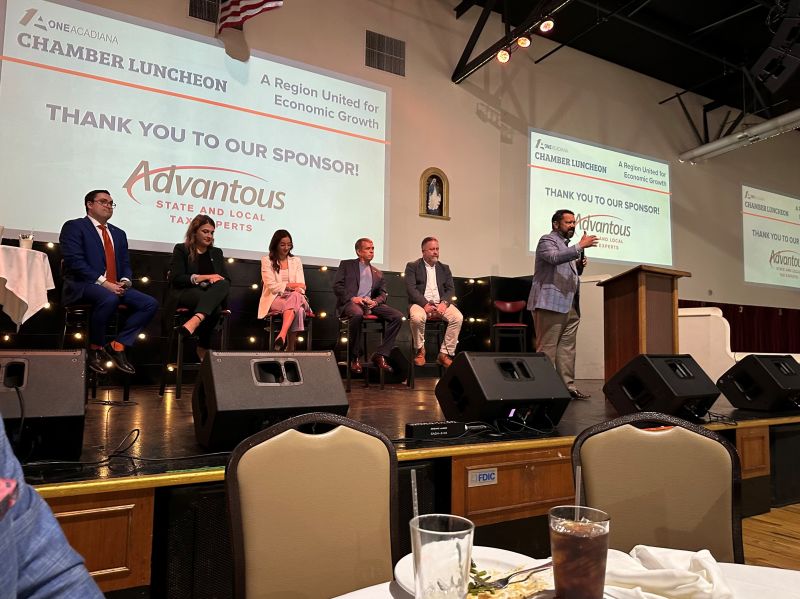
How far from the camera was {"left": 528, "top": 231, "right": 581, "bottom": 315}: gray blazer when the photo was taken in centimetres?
384

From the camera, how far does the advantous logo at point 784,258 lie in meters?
8.69

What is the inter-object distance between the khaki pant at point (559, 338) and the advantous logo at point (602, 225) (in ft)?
9.71

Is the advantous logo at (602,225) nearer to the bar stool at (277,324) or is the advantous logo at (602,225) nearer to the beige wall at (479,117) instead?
the beige wall at (479,117)

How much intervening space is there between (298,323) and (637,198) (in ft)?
16.4

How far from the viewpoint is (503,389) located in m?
2.41

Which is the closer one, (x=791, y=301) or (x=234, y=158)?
(x=234, y=158)

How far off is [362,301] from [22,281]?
2141 mm

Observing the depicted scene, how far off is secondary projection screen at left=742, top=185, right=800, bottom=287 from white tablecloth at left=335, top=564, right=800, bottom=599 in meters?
8.78

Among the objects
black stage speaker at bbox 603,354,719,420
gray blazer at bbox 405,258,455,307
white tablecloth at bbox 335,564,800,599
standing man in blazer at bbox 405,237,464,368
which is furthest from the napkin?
gray blazer at bbox 405,258,455,307

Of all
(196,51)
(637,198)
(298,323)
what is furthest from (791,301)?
(196,51)

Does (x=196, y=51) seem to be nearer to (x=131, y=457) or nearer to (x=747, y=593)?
(x=131, y=457)

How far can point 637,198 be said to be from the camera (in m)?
7.21

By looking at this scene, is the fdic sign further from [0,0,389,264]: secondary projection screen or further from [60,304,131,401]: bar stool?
[0,0,389,264]: secondary projection screen

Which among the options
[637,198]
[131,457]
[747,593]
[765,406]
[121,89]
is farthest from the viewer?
[637,198]
